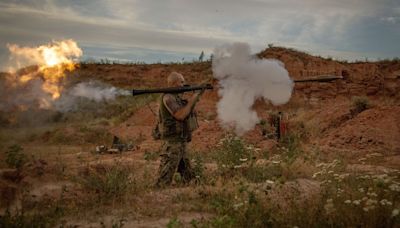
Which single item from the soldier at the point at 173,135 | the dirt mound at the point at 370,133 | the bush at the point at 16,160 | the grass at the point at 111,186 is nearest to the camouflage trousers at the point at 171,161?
the soldier at the point at 173,135

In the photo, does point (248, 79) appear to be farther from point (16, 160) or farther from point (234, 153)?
point (16, 160)

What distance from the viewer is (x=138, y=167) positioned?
11617mm

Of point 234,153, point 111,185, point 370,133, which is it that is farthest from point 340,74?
point 111,185

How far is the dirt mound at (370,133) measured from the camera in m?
14.2

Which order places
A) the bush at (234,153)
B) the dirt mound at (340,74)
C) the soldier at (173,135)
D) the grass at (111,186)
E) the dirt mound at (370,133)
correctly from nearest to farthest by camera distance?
the grass at (111,186) < the soldier at (173,135) < the bush at (234,153) < the dirt mound at (370,133) < the dirt mound at (340,74)

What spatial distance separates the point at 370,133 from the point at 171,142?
8.38 m

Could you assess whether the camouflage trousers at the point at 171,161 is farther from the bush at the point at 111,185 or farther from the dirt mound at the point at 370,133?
the dirt mound at the point at 370,133

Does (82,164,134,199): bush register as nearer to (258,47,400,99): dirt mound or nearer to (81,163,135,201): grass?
(81,163,135,201): grass

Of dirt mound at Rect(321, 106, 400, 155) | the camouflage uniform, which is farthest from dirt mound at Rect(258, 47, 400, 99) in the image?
the camouflage uniform

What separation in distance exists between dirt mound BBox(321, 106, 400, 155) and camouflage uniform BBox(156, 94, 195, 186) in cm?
665

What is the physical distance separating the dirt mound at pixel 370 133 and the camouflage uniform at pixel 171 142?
665 cm

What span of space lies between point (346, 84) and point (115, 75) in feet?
53.8

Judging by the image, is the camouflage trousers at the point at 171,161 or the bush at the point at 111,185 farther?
the camouflage trousers at the point at 171,161

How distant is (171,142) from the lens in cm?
876
